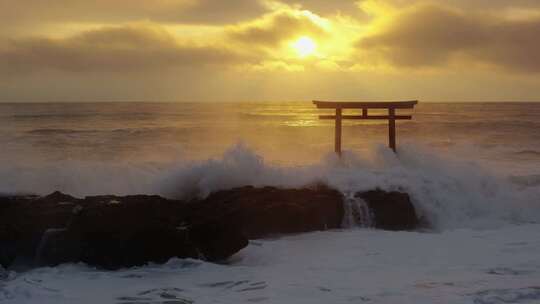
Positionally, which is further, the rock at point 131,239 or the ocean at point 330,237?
the rock at point 131,239

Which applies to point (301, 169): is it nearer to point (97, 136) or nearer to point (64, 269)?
point (64, 269)

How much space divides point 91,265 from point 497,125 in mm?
45121

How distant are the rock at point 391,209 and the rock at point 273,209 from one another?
2.53ft

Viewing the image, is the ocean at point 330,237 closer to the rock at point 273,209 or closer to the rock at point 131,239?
the rock at point 131,239

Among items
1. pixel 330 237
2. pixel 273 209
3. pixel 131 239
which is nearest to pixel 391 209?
pixel 330 237

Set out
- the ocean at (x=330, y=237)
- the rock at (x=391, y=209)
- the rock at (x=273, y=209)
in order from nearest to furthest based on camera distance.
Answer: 1. the ocean at (x=330, y=237)
2. the rock at (x=273, y=209)
3. the rock at (x=391, y=209)

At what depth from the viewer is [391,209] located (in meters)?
14.7

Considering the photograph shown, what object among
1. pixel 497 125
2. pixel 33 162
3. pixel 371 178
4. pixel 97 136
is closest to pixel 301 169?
pixel 371 178

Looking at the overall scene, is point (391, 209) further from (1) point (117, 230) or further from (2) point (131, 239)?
(1) point (117, 230)

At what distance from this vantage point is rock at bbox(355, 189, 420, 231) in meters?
14.4

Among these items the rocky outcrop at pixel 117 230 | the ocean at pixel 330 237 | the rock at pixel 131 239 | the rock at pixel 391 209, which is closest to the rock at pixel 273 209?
the rocky outcrop at pixel 117 230

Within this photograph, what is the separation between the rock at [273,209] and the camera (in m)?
13.2

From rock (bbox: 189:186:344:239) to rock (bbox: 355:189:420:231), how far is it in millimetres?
771

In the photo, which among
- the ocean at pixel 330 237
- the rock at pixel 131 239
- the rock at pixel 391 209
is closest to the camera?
the ocean at pixel 330 237
